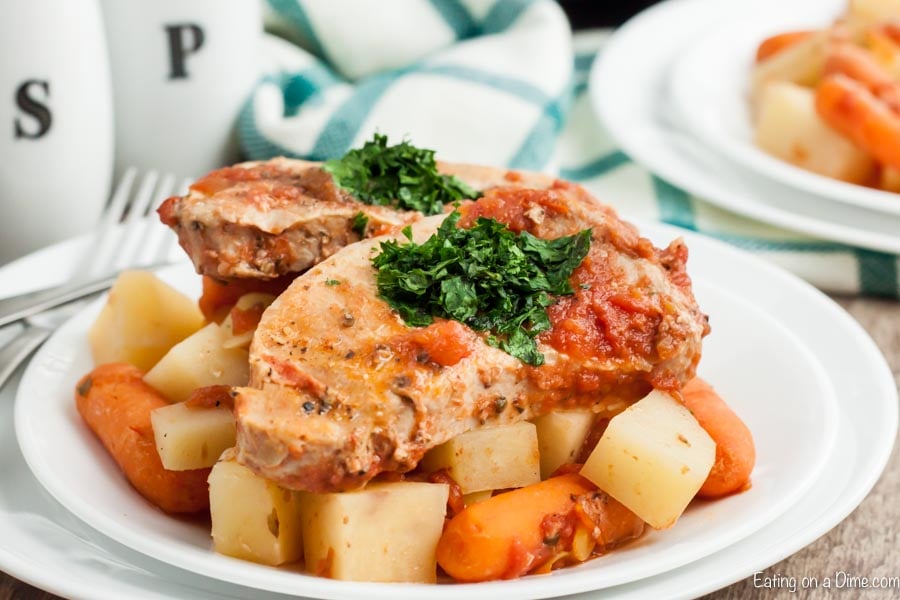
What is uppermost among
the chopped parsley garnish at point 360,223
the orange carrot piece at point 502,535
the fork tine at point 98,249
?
the chopped parsley garnish at point 360,223

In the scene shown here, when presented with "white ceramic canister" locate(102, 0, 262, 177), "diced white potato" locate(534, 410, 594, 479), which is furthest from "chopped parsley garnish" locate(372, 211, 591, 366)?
"white ceramic canister" locate(102, 0, 262, 177)

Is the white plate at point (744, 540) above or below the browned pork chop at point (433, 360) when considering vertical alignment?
below

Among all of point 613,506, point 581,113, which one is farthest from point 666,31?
point 613,506

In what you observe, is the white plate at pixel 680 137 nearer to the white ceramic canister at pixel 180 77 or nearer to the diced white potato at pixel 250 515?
the white ceramic canister at pixel 180 77

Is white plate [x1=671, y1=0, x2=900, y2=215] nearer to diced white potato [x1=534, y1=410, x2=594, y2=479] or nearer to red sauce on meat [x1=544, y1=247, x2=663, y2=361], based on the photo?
red sauce on meat [x1=544, y1=247, x2=663, y2=361]

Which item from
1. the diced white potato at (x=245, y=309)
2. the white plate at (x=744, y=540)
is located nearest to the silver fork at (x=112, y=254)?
the white plate at (x=744, y=540)

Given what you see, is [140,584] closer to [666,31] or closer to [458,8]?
[458,8]

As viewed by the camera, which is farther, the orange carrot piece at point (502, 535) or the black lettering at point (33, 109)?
the black lettering at point (33, 109)
